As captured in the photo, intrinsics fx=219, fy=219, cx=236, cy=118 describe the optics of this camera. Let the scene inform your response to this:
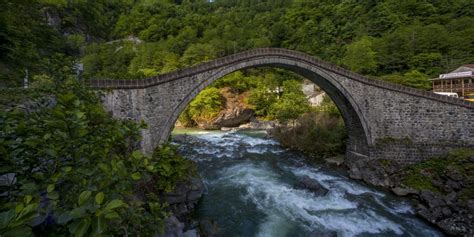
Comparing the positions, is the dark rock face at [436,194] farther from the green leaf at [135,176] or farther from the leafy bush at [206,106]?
the leafy bush at [206,106]

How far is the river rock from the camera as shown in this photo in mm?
9469

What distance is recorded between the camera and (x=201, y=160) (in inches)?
560

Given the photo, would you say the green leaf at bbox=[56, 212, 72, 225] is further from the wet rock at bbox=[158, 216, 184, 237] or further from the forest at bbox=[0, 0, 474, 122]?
the wet rock at bbox=[158, 216, 184, 237]

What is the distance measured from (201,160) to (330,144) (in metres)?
8.61

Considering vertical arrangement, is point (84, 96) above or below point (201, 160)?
above

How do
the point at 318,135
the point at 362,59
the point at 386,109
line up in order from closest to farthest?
1. the point at 386,109
2. the point at 318,135
3. the point at 362,59

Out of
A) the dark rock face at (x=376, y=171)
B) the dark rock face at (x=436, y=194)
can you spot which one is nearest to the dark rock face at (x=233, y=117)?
the dark rock face at (x=436, y=194)

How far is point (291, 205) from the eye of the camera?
28.4 ft

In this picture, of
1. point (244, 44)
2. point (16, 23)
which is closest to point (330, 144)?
point (16, 23)

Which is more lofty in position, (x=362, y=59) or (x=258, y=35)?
(x=258, y=35)

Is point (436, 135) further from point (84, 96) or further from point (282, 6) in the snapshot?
point (282, 6)

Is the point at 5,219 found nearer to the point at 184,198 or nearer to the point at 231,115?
the point at 184,198

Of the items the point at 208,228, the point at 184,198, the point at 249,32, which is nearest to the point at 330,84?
the point at 184,198

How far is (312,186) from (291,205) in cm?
170
